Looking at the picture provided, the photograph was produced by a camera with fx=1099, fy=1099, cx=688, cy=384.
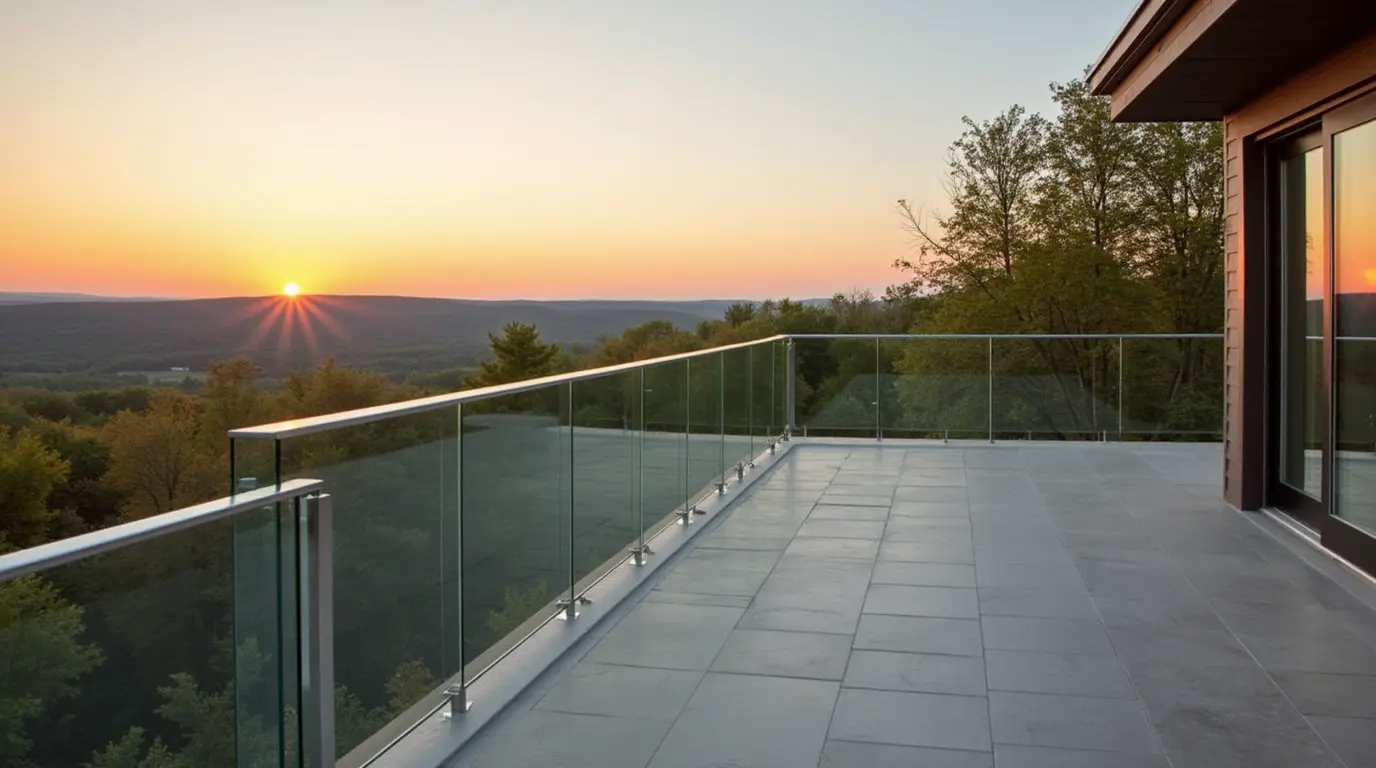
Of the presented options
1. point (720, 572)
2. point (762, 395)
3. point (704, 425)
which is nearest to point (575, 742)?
point (720, 572)

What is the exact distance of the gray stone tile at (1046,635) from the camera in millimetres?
3979

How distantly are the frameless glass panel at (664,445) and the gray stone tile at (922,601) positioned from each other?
1206 millimetres

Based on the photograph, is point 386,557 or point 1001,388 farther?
point 1001,388

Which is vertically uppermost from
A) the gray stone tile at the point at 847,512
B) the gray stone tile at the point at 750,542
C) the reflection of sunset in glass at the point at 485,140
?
the reflection of sunset in glass at the point at 485,140

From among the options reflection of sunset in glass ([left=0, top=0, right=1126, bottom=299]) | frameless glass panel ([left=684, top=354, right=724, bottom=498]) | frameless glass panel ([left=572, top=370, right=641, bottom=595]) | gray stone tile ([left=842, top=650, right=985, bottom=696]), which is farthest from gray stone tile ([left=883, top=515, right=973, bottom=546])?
reflection of sunset in glass ([left=0, top=0, right=1126, bottom=299])

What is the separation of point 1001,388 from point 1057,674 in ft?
22.8

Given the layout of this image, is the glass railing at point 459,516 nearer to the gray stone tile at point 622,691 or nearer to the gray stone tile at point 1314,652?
the gray stone tile at point 622,691

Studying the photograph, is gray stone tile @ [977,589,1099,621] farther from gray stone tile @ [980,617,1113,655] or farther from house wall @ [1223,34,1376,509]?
house wall @ [1223,34,1376,509]

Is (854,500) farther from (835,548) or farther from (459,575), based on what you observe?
(459,575)

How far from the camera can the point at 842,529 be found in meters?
6.26

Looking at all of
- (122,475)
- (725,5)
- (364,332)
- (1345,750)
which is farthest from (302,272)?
(1345,750)

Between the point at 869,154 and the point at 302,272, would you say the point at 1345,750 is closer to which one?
the point at 869,154

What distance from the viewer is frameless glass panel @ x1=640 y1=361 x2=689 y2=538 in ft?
17.4

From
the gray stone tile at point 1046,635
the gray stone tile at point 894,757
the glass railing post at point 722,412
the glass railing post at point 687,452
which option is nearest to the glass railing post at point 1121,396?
the glass railing post at point 722,412
